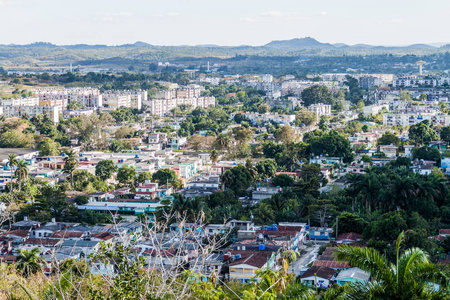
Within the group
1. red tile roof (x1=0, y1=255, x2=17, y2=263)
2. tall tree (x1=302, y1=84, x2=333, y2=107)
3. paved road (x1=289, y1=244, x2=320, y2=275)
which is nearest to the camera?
red tile roof (x1=0, y1=255, x2=17, y2=263)

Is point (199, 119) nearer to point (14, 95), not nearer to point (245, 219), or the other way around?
point (14, 95)

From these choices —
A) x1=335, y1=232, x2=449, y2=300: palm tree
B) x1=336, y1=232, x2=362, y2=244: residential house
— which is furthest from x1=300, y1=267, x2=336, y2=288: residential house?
x1=335, y1=232, x2=449, y2=300: palm tree

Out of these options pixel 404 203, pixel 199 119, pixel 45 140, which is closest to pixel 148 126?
pixel 199 119

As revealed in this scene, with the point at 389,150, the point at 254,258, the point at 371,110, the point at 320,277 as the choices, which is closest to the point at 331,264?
the point at 320,277

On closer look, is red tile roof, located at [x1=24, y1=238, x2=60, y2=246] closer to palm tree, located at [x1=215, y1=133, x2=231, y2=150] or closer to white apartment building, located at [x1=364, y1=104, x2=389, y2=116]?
palm tree, located at [x1=215, y1=133, x2=231, y2=150]

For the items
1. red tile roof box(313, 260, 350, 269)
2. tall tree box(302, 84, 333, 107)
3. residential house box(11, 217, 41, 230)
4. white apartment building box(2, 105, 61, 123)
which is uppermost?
tall tree box(302, 84, 333, 107)

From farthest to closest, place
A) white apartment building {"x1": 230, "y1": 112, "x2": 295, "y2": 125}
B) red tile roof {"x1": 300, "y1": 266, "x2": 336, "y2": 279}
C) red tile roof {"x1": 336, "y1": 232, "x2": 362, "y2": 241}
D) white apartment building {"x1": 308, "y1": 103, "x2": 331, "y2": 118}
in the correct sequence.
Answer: white apartment building {"x1": 308, "y1": 103, "x2": 331, "y2": 118}
white apartment building {"x1": 230, "y1": 112, "x2": 295, "y2": 125}
red tile roof {"x1": 336, "y1": 232, "x2": 362, "y2": 241}
red tile roof {"x1": 300, "y1": 266, "x2": 336, "y2": 279}

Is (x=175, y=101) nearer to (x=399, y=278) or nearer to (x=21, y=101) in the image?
(x=21, y=101)

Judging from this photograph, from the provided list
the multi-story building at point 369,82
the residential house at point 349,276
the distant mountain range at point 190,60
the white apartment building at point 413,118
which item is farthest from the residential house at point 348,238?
the distant mountain range at point 190,60
